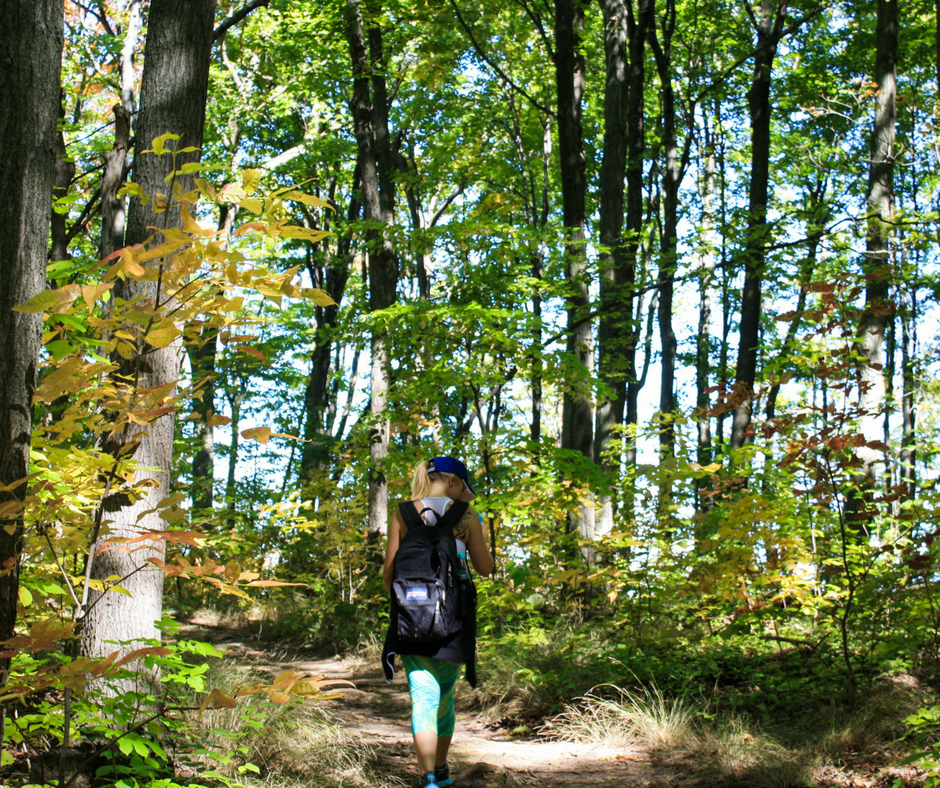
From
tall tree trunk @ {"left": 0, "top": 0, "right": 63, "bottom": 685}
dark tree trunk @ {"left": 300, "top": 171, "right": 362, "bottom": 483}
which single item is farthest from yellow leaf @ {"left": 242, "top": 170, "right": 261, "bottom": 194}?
dark tree trunk @ {"left": 300, "top": 171, "right": 362, "bottom": 483}

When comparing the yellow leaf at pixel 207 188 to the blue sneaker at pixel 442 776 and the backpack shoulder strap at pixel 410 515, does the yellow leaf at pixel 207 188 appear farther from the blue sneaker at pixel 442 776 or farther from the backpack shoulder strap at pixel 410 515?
the blue sneaker at pixel 442 776

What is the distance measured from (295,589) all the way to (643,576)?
6.19 metres

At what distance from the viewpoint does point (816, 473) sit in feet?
15.8

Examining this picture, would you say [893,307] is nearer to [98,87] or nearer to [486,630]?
[486,630]

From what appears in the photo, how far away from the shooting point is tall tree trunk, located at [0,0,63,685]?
88.8 inches

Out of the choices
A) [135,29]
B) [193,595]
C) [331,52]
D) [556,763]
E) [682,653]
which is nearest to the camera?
[556,763]

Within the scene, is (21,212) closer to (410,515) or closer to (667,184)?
(410,515)

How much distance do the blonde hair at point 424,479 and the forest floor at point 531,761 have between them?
37.7 inches

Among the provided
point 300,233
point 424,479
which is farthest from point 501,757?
point 300,233

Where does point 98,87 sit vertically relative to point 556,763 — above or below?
above

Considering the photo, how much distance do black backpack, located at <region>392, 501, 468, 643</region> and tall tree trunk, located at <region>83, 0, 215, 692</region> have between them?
1201 millimetres

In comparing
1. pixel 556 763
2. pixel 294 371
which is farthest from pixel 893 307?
pixel 294 371

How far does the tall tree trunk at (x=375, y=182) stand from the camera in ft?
31.8

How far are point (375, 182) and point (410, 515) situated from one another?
8067mm
